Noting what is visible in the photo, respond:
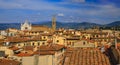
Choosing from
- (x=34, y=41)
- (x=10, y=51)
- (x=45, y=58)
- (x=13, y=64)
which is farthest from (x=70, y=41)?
(x=45, y=58)

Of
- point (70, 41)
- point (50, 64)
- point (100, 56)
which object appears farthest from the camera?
point (70, 41)

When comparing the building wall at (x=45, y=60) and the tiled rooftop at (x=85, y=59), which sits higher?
the tiled rooftop at (x=85, y=59)

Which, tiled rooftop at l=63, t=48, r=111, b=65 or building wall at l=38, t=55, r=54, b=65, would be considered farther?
building wall at l=38, t=55, r=54, b=65

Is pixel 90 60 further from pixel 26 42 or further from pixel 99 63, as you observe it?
pixel 26 42

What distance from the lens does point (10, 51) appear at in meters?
40.6

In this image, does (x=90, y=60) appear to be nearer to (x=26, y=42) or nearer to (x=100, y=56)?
(x=100, y=56)

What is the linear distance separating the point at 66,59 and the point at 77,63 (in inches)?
32.2

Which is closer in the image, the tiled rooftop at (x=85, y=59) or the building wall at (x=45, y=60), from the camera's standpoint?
the tiled rooftop at (x=85, y=59)

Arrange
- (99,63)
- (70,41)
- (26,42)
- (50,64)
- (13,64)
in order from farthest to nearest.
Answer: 1. (70,41)
2. (26,42)
3. (13,64)
4. (50,64)
5. (99,63)

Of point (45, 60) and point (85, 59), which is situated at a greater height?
point (85, 59)

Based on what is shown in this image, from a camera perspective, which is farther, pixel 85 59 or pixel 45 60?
pixel 45 60

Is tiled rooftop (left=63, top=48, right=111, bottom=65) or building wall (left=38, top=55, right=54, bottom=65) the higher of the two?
tiled rooftop (left=63, top=48, right=111, bottom=65)

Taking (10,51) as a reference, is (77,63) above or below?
above

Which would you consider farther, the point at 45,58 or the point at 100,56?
the point at 45,58
